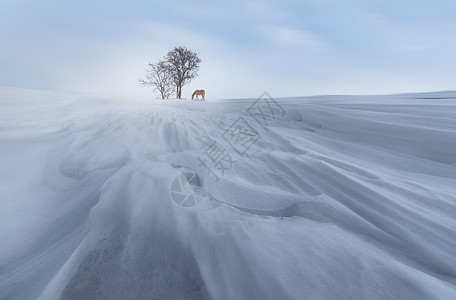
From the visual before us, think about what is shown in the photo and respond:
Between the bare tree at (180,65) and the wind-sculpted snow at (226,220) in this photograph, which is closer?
the wind-sculpted snow at (226,220)

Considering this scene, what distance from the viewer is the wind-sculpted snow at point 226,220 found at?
62 centimetres

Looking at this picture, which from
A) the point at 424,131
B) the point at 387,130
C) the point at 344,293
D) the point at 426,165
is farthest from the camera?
the point at 387,130

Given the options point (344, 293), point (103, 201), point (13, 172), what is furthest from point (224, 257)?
point (13, 172)

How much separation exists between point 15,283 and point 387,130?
8.47ft

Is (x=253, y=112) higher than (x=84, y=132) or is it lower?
higher

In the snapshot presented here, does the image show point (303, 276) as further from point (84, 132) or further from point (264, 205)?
point (84, 132)

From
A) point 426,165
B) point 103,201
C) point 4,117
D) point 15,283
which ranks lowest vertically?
point 15,283

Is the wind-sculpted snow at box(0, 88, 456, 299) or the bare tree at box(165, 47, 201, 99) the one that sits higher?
the bare tree at box(165, 47, 201, 99)

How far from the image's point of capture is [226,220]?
84cm

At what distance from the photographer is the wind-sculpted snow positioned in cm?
62

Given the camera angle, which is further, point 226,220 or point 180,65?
point 180,65

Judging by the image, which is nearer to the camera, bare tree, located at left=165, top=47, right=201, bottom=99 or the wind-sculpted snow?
the wind-sculpted snow

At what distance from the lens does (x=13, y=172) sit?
3.84ft

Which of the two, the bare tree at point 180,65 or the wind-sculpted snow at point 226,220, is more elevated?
the bare tree at point 180,65
